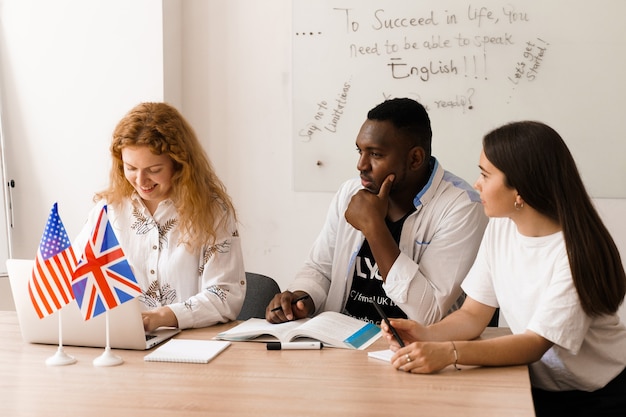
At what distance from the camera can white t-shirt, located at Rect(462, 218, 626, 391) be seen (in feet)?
5.91

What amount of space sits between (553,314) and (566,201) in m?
0.28

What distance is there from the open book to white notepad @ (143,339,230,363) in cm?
8

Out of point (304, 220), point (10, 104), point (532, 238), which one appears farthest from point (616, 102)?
point (10, 104)

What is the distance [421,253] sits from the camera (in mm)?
2445

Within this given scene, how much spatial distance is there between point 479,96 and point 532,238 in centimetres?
177

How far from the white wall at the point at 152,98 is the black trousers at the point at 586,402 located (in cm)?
199

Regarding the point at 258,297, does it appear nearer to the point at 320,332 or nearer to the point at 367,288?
the point at 367,288

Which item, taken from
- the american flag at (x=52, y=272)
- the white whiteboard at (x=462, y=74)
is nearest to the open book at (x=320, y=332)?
the american flag at (x=52, y=272)

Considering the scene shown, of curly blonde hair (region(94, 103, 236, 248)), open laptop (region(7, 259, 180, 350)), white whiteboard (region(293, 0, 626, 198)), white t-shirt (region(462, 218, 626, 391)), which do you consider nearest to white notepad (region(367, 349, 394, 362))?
white t-shirt (region(462, 218, 626, 391))

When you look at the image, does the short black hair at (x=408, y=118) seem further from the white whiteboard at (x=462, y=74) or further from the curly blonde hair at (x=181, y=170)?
the white whiteboard at (x=462, y=74)

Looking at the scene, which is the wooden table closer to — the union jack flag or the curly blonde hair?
the union jack flag

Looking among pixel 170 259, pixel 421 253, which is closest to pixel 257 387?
pixel 170 259

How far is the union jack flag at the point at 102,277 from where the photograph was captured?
73.0 inches

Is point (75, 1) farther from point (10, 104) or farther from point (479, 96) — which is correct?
point (479, 96)
